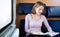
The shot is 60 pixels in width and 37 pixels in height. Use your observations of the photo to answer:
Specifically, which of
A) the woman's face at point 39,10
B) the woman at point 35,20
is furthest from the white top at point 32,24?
the woman's face at point 39,10

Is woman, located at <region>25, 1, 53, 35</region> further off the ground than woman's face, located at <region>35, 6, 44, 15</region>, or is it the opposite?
woman's face, located at <region>35, 6, 44, 15</region>

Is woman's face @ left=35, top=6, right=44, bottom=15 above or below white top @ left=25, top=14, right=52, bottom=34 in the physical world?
above

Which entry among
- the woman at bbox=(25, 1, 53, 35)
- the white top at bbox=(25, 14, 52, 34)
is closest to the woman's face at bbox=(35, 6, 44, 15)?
the woman at bbox=(25, 1, 53, 35)

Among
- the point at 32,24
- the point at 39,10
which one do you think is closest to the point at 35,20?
the point at 32,24

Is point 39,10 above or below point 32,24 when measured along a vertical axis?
above

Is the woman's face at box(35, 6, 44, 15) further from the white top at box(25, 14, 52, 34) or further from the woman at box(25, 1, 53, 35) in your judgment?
the white top at box(25, 14, 52, 34)

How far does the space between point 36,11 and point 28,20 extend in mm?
226

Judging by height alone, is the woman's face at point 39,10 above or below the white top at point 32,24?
above

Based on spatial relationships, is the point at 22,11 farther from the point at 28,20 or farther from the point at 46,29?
the point at 46,29

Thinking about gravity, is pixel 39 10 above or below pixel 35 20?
above

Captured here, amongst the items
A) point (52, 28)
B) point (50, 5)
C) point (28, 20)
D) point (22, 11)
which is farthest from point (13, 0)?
point (52, 28)

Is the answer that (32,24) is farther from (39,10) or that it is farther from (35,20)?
(39,10)

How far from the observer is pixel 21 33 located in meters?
2.68

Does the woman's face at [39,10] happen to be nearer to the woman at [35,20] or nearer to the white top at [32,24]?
Answer: the woman at [35,20]
